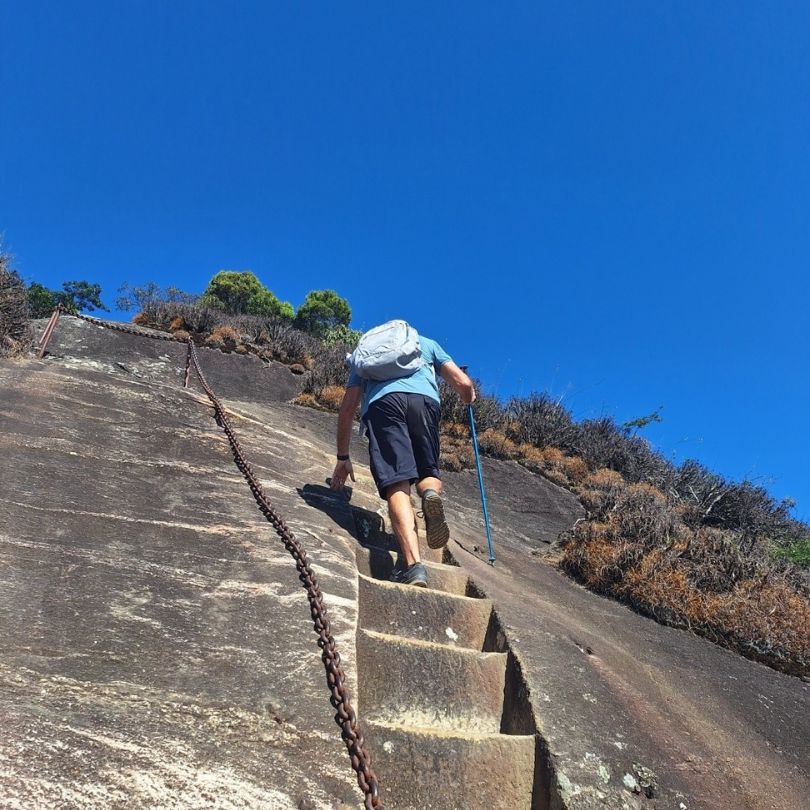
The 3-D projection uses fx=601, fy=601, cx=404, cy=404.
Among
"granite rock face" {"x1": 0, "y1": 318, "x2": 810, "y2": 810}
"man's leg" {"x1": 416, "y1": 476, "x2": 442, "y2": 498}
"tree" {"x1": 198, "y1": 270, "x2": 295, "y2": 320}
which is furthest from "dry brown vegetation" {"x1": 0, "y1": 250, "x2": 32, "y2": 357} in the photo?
"tree" {"x1": 198, "y1": 270, "x2": 295, "y2": 320}

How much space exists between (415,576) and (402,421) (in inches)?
40.1

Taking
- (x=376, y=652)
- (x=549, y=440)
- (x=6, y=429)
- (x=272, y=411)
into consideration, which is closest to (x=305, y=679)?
(x=376, y=652)

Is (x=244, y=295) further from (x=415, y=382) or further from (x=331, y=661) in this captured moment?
(x=331, y=661)

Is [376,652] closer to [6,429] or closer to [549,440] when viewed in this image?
[6,429]

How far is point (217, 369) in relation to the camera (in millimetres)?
11398

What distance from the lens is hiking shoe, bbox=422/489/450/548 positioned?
379 centimetres

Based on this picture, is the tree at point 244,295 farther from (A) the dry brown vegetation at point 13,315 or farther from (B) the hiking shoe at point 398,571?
(B) the hiking shoe at point 398,571

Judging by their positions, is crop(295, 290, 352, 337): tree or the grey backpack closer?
the grey backpack

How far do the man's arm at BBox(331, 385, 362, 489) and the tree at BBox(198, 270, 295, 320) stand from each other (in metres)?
25.4

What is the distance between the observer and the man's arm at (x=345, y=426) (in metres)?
4.34

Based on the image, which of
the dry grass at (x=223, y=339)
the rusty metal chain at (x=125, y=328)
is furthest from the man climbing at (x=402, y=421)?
the dry grass at (x=223, y=339)

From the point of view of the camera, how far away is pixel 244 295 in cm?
2973

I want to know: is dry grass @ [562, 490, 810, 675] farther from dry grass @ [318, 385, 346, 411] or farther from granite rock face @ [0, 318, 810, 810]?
dry grass @ [318, 385, 346, 411]

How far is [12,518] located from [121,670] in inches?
46.3
